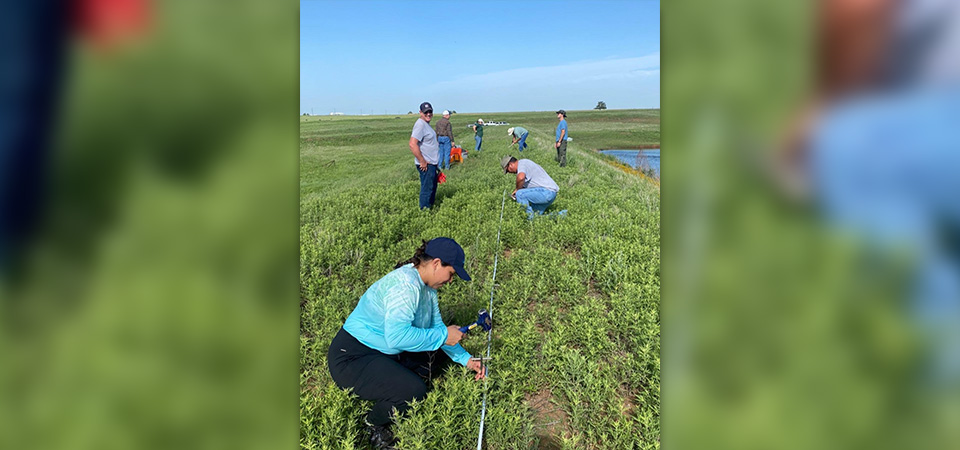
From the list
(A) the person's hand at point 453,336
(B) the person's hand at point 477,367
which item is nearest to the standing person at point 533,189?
(B) the person's hand at point 477,367

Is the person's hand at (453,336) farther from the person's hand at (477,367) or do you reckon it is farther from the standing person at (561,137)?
the standing person at (561,137)

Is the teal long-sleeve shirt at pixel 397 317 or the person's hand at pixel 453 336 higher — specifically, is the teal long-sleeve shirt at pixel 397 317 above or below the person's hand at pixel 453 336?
above

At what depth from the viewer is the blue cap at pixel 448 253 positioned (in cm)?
353

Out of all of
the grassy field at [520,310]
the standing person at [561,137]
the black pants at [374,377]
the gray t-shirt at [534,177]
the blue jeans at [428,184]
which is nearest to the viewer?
the grassy field at [520,310]

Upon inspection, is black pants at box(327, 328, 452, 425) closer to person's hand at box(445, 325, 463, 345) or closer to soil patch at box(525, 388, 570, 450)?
person's hand at box(445, 325, 463, 345)

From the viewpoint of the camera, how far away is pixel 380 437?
345 centimetres

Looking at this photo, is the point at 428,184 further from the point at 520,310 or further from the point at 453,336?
the point at 453,336

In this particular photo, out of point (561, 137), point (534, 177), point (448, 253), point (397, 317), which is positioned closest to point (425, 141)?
point (534, 177)

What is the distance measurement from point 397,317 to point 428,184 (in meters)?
6.33

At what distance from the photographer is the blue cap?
139 inches

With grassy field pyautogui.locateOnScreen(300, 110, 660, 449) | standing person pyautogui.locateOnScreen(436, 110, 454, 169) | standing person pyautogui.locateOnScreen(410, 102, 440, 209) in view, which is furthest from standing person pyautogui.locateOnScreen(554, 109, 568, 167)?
standing person pyautogui.locateOnScreen(410, 102, 440, 209)

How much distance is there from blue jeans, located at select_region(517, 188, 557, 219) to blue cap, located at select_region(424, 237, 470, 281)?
19.4 feet
